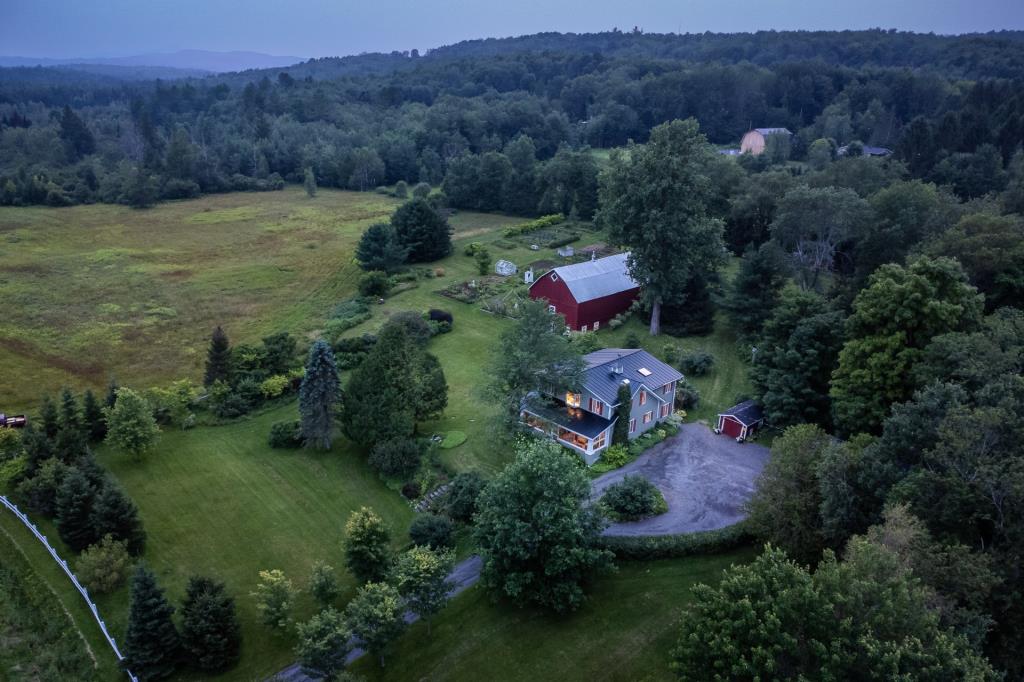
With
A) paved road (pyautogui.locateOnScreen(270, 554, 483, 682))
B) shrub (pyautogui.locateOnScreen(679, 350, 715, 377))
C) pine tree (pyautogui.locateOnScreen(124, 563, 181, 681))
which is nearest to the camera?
pine tree (pyautogui.locateOnScreen(124, 563, 181, 681))

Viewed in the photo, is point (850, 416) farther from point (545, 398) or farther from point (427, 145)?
point (427, 145)

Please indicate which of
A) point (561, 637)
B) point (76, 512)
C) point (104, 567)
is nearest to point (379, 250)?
point (76, 512)

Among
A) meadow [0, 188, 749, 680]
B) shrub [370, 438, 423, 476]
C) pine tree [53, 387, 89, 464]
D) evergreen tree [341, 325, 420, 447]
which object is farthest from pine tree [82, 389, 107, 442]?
shrub [370, 438, 423, 476]

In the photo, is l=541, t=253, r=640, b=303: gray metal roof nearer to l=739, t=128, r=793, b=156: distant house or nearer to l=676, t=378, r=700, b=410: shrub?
l=676, t=378, r=700, b=410: shrub

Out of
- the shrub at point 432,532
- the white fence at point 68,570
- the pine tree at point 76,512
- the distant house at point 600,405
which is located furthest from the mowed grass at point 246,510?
the distant house at point 600,405

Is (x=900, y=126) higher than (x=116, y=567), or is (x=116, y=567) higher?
(x=900, y=126)

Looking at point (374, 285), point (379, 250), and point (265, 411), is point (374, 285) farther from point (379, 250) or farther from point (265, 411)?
point (265, 411)

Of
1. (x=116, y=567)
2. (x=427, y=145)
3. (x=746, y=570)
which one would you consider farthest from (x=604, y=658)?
(x=427, y=145)
